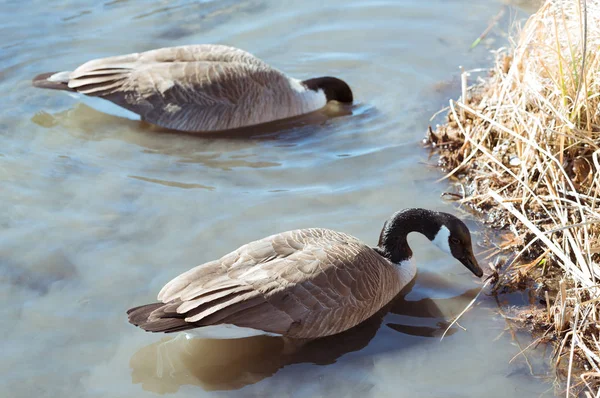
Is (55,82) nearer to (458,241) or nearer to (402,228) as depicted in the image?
(402,228)

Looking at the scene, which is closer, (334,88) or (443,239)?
(443,239)

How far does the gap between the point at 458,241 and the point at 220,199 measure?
215cm

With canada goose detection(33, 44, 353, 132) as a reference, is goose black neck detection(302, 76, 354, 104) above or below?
below

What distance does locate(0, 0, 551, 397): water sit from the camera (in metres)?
4.93

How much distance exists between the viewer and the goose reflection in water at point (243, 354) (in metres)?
4.88

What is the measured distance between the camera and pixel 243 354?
514 centimetres

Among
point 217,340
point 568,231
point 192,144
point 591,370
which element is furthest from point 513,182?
point 192,144

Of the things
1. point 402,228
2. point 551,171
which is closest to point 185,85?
point 402,228

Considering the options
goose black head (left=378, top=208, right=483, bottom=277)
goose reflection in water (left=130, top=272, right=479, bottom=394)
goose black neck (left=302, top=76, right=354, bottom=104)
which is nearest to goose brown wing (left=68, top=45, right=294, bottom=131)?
goose black neck (left=302, top=76, right=354, bottom=104)

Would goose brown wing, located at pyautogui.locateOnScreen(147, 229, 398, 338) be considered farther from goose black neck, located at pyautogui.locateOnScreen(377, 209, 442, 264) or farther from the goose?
goose black neck, located at pyautogui.locateOnScreen(377, 209, 442, 264)

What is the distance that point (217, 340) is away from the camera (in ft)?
17.3

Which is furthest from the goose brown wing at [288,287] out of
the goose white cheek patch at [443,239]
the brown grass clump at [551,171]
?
the brown grass clump at [551,171]

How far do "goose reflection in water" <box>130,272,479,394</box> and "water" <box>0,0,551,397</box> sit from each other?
1cm

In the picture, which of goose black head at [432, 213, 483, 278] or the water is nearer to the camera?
the water
